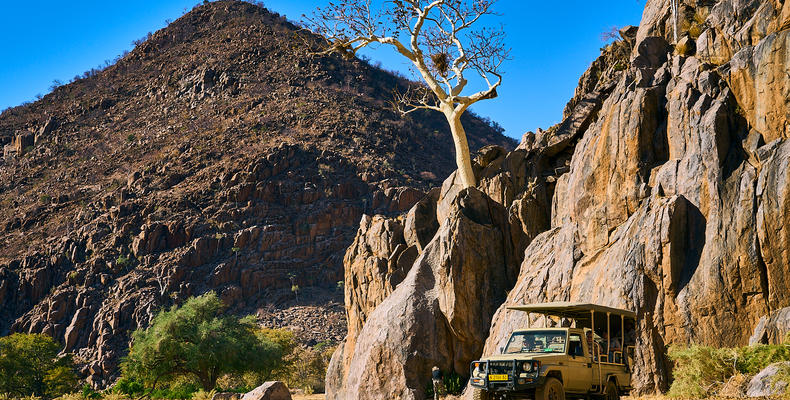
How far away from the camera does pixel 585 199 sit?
2311 cm

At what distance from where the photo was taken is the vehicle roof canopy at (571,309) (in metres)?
16.3

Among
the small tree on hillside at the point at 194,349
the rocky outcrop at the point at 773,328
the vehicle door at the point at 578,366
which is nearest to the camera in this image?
the vehicle door at the point at 578,366

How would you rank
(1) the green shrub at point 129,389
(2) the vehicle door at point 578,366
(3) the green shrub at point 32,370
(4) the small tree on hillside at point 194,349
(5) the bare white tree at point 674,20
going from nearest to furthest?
→ (2) the vehicle door at point 578,366, (5) the bare white tree at point 674,20, (1) the green shrub at point 129,389, (4) the small tree on hillside at point 194,349, (3) the green shrub at point 32,370

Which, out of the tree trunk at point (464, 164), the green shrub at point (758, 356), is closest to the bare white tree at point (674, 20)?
the tree trunk at point (464, 164)

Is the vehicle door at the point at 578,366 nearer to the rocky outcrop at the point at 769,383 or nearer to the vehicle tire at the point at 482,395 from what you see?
the vehicle tire at the point at 482,395

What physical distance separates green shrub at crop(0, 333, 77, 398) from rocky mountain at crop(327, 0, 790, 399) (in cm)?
3544

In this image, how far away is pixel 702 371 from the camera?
16594 mm

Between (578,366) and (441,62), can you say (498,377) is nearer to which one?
(578,366)

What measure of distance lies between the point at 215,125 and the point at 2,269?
32061 mm

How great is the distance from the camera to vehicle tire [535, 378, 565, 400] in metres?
14.4

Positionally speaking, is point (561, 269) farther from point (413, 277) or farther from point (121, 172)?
point (121, 172)

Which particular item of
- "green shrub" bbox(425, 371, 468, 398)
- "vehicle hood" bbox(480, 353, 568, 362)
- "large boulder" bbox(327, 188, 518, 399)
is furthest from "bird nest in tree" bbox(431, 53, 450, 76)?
"vehicle hood" bbox(480, 353, 568, 362)

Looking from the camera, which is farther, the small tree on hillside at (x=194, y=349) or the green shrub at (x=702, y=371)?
the small tree on hillside at (x=194, y=349)

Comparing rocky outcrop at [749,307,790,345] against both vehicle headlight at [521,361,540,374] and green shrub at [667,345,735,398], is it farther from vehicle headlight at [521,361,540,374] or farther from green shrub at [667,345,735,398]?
vehicle headlight at [521,361,540,374]
